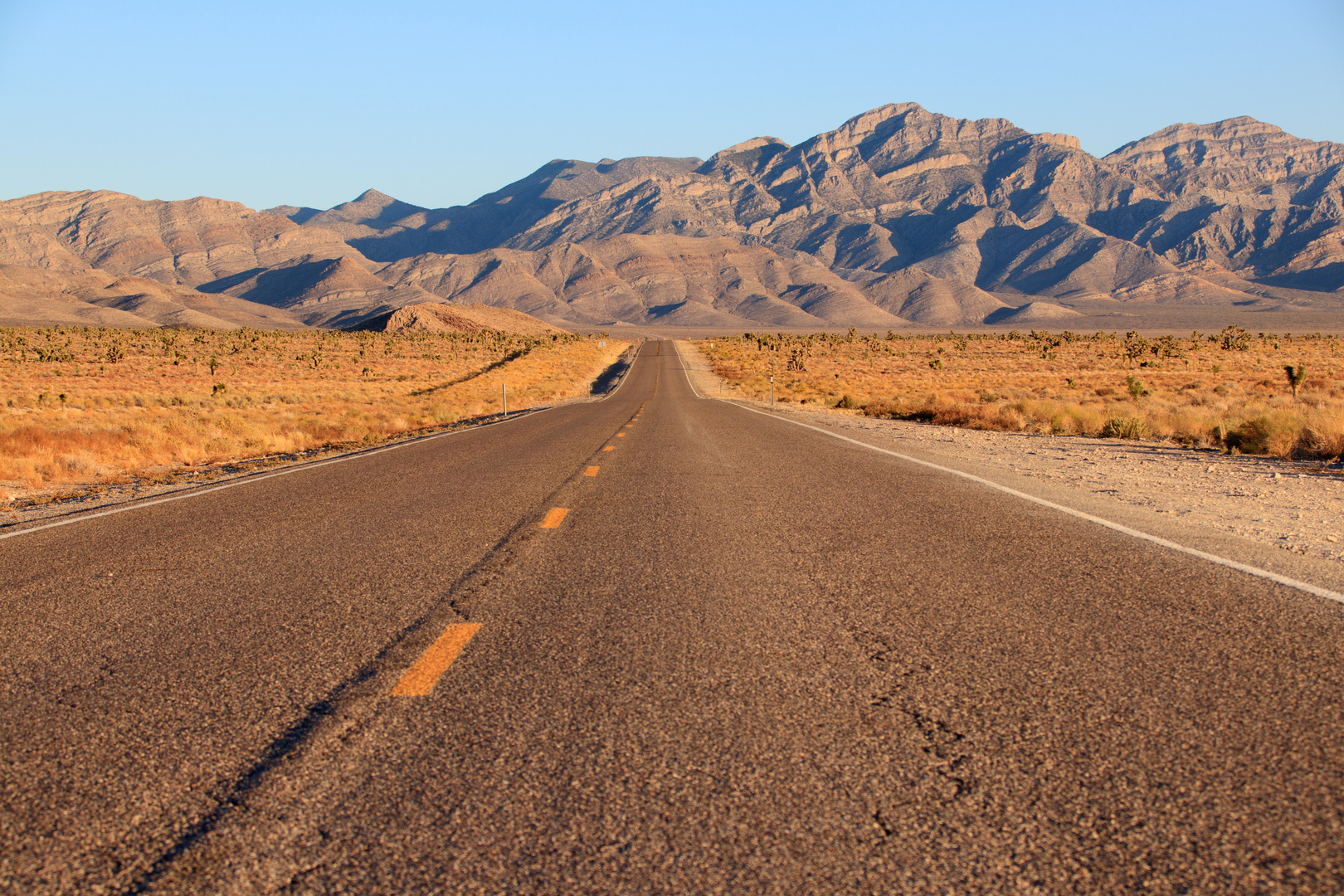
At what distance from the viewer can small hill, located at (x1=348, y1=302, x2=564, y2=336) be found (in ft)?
520

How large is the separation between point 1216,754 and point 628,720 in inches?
80.9

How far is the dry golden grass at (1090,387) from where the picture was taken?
1762cm

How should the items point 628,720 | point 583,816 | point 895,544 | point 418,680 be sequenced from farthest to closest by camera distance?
point 895,544 < point 418,680 < point 628,720 < point 583,816

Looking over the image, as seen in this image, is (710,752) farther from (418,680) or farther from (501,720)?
(418,680)

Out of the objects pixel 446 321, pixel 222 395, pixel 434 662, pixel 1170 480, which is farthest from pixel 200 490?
pixel 446 321

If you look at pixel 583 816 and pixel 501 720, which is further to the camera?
pixel 501 720

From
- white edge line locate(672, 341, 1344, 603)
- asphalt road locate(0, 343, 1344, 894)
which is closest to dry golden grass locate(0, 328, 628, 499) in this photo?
asphalt road locate(0, 343, 1344, 894)

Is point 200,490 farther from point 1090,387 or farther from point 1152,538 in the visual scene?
point 1090,387

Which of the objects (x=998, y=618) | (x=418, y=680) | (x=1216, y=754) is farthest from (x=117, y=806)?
(x=998, y=618)

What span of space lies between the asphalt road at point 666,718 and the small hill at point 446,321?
147156 mm

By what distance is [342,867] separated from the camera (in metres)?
2.55

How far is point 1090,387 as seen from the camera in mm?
39844

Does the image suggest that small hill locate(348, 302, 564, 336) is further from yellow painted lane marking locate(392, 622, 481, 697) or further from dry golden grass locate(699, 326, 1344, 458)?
yellow painted lane marking locate(392, 622, 481, 697)

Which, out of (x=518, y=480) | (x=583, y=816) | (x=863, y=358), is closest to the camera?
(x=583, y=816)
